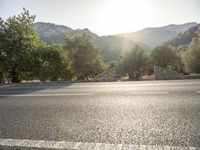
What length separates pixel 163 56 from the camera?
5288cm

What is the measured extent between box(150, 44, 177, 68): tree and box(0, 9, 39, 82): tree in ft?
111

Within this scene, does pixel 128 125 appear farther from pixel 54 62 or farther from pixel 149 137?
pixel 54 62

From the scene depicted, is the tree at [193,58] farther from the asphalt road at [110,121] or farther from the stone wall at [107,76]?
the asphalt road at [110,121]

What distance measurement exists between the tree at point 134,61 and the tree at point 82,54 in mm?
12792

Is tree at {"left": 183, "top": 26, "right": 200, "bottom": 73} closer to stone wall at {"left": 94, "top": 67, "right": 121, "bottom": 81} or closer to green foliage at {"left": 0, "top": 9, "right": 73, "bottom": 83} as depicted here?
green foliage at {"left": 0, "top": 9, "right": 73, "bottom": 83}

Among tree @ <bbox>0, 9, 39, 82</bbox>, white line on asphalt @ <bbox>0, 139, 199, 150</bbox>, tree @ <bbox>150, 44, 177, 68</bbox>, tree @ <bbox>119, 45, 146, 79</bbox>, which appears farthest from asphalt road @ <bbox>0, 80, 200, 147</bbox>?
tree @ <bbox>150, 44, 177, 68</bbox>

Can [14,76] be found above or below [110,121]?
above

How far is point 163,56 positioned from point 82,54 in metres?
23.3

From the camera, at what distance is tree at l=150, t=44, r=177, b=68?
171 feet

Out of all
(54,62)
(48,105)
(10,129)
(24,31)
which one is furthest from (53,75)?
(10,129)

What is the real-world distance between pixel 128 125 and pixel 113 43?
192236 millimetres

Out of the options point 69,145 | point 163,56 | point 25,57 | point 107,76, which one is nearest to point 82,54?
point 25,57

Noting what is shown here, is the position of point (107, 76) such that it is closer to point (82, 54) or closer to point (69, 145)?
point (69, 145)

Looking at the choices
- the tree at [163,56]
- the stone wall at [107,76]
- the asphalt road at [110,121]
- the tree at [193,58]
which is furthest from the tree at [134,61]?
the asphalt road at [110,121]
